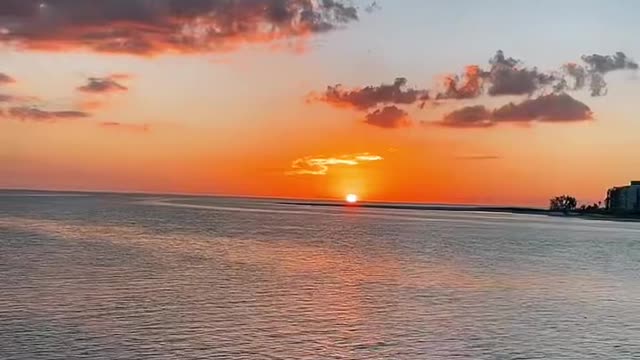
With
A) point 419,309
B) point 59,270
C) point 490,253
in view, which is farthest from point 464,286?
point 490,253

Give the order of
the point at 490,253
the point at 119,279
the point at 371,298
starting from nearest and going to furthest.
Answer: the point at 371,298
the point at 119,279
the point at 490,253

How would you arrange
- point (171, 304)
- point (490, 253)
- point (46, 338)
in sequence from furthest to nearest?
point (490, 253) → point (171, 304) → point (46, 338)

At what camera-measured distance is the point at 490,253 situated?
86.2 metres

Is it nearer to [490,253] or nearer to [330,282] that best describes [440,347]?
[330,282]

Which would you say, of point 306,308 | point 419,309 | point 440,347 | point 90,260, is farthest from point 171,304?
point 90,260

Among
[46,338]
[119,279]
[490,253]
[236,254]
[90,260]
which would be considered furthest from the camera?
[490,253]

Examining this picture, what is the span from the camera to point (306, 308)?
39500 millimetres

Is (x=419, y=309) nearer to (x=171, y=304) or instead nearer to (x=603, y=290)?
(x=171, y=304)

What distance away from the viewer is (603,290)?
51156 millimetres

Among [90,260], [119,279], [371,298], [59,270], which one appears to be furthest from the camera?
[90,260]

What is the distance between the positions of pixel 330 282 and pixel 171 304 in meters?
15.3

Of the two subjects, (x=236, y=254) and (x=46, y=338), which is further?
(x=236, y=254)

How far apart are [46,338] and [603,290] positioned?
3646cm

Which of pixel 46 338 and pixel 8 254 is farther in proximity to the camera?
pixel 8 254
